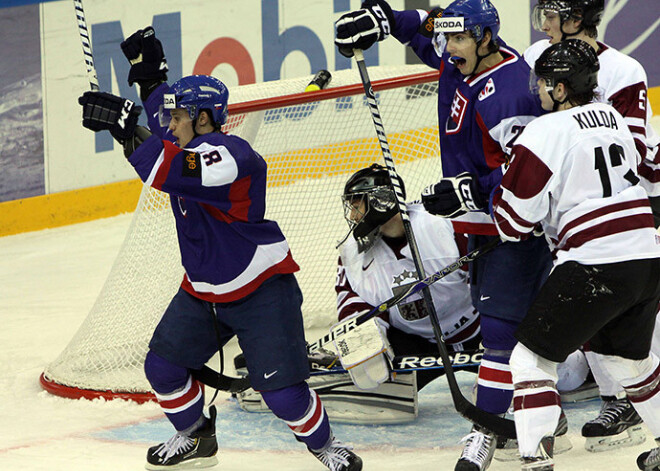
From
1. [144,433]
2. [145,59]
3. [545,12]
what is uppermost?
[545,12]

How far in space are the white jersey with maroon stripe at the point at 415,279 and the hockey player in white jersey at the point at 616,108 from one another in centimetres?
45

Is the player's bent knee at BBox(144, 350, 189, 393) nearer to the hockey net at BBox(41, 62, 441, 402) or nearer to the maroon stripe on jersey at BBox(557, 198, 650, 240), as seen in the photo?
the hockey net at BBox(41, 62, 441, 402)

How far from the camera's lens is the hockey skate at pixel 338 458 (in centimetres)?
288

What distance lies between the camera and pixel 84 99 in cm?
268

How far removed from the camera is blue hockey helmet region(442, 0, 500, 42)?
2.85 metres

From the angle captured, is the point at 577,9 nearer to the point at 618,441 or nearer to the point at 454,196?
the point at 454,196

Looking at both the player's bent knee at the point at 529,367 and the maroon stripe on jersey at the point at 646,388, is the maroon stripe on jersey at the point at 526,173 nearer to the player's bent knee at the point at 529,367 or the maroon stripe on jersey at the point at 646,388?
the player's bent knee at the point at 529,367

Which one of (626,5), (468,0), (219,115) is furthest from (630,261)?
(626,5)

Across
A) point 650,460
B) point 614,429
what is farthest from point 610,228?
point 614,429

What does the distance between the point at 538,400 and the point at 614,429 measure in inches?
21.6

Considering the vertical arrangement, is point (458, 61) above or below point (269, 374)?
above

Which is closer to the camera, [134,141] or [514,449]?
[134,141]

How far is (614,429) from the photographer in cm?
300

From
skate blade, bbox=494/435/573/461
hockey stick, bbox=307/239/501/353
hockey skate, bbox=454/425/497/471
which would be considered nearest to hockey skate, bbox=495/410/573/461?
skate blade, bbox=494/435/573/461
